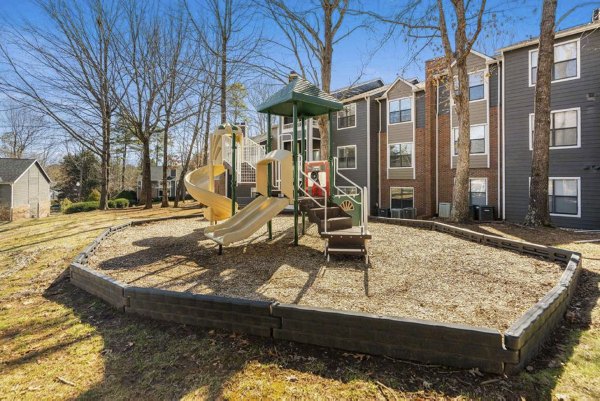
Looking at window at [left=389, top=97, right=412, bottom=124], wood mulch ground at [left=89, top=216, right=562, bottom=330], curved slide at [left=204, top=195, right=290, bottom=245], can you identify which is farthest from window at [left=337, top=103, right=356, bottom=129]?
curved slide at [left=204, top=195, right=290, bottom=245]

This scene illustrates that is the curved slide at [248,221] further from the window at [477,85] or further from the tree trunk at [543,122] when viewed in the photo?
the window at [477,85]

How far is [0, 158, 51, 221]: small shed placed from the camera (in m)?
27.2

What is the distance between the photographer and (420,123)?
18891 mm

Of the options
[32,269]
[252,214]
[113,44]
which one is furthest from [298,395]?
[113,44]

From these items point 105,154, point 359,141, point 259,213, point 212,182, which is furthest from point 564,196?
point 105,154

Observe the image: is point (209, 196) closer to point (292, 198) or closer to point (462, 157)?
point (292, 198)

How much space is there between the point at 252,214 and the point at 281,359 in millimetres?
4714

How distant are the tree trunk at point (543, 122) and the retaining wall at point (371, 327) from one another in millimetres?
7098

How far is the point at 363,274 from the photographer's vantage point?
5367 millimetres

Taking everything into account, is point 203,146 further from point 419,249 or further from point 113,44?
point 419,249

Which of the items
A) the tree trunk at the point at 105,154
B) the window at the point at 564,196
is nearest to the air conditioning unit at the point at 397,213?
the window at the point at 564,196

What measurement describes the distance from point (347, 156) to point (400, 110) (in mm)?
4609

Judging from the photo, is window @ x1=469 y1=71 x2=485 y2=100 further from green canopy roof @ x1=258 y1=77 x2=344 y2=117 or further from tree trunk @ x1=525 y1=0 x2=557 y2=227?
green canopy roof @ x1=258 y1=77 x2=344 y2=117

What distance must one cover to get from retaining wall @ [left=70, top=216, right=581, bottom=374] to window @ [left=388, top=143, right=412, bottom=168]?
15806 millimetres
